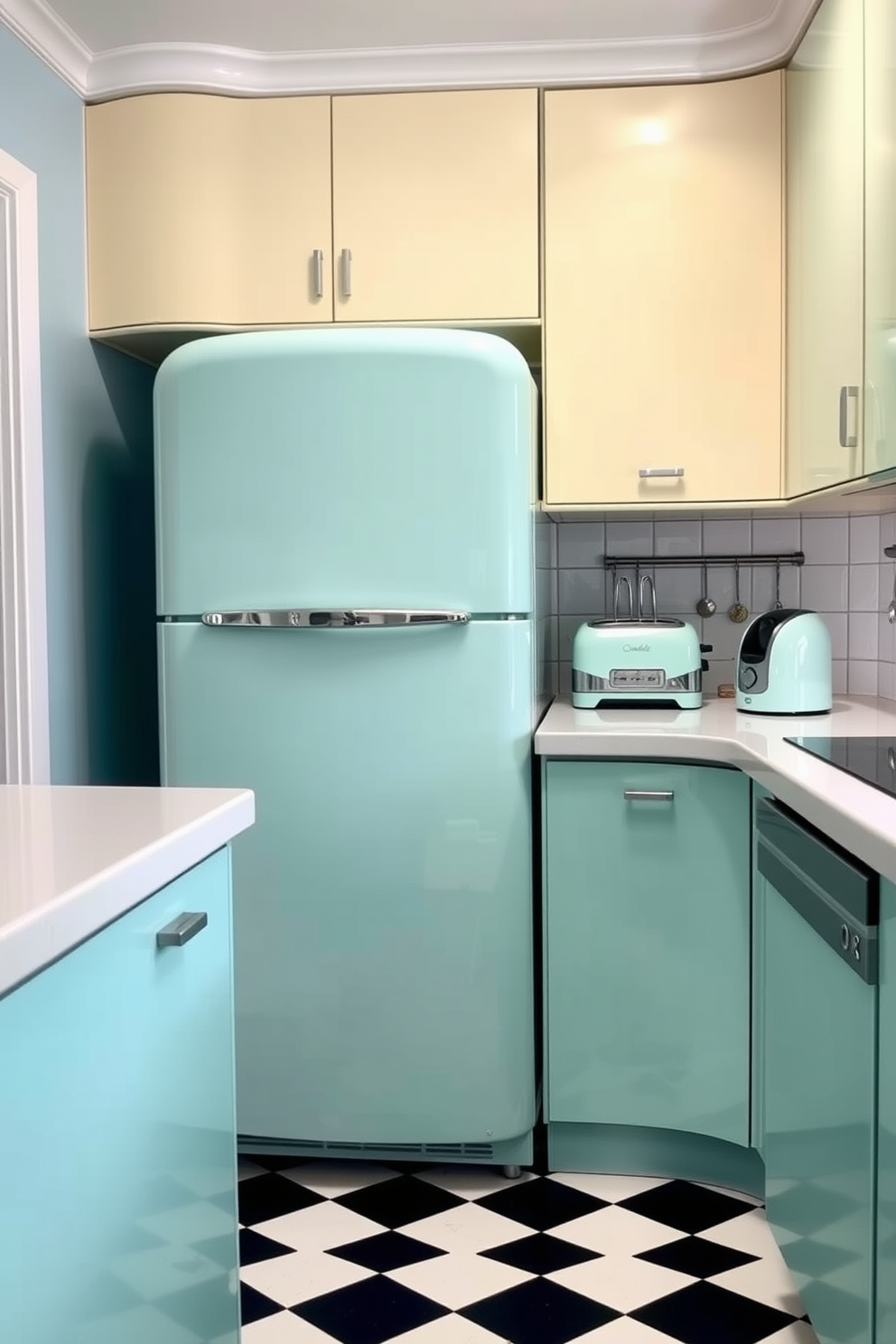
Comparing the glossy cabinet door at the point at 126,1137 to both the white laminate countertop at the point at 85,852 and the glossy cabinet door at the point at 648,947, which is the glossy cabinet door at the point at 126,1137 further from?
the glossy cabinet door at the point at 648,947

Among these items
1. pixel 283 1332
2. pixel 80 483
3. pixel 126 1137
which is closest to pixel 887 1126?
pixel 126 1137

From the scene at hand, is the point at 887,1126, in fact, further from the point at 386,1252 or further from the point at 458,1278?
the point at 386,1252

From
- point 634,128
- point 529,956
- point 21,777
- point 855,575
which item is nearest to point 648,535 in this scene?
point 855,575

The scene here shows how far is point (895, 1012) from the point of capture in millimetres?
1246

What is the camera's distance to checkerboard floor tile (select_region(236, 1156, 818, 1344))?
1.82 metres

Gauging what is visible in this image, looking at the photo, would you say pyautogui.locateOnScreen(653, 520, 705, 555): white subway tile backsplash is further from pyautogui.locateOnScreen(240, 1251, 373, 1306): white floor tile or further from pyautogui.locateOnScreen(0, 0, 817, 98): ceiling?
pyautogui.locateOnScreen(240, 1251, 373, 1306): white floor tile

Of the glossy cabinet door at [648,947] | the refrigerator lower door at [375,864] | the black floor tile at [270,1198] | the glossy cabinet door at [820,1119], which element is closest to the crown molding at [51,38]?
the refrigerator lower door at [375,864]

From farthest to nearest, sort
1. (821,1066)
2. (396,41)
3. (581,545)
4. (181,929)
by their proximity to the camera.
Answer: (581,545), (396,41), (821,1066), (181,929)

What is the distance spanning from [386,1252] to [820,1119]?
34.2 inches

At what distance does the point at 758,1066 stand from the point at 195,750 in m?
1.17

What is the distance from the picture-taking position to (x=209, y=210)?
249cm

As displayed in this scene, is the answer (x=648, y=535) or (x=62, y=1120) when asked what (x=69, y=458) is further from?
(x=62, y=1120)

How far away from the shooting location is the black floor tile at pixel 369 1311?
5.94 feet

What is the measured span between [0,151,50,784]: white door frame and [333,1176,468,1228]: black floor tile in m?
0.99
